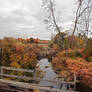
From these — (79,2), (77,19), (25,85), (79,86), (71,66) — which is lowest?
(79,86)

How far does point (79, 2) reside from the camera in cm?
1155

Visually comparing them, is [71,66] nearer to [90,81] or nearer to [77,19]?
[90,81]

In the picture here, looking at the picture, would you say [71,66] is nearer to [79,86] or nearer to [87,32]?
[79,86]

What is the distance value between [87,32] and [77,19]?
3.80 meters

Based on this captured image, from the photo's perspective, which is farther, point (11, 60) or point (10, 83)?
point (11, 60)

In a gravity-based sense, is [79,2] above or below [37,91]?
above

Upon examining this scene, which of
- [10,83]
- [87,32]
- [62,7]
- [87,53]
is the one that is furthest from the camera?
[87,32]

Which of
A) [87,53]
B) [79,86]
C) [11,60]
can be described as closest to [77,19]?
[87,53]

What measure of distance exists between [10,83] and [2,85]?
3.34ft

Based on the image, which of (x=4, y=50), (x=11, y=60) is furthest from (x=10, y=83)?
(x=4, y=50)

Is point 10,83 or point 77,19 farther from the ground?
point 77,19

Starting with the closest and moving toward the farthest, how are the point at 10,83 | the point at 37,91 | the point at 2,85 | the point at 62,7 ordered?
the point at 37,91 < the point at 10,83 < the point at 2,85 < the point at 62,7

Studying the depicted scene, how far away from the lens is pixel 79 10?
1184 cm

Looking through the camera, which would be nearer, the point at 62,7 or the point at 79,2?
the point at 79,2
